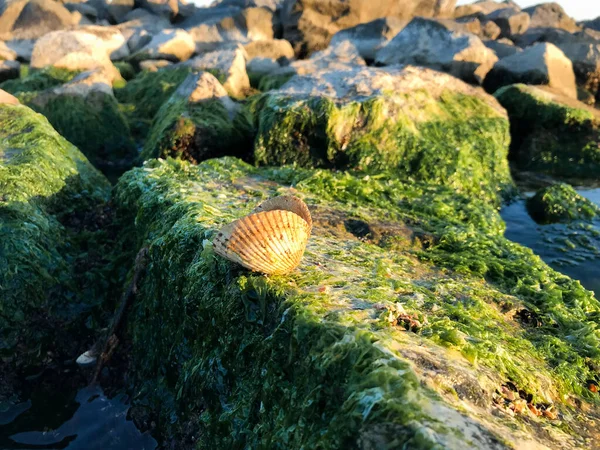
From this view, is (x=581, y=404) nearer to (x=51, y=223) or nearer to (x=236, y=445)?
(x=236, y=445)

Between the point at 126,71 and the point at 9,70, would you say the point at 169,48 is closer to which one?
the point at 126,71

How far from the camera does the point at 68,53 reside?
14.7m

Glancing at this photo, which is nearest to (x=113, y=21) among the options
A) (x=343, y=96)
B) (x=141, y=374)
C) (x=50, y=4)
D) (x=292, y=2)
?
(x=50, y=4)

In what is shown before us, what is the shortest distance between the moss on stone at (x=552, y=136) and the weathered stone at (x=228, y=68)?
21.6ft

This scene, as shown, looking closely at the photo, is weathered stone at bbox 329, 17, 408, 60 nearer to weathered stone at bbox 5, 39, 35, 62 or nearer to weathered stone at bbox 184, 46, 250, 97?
weathered stone at bbox 184, 46, 250, 97

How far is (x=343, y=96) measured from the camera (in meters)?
8.70

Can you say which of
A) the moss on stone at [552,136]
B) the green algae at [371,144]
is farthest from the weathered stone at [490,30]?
the green algae at [371,144]

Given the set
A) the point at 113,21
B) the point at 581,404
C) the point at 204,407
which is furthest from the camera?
the point at 113,21

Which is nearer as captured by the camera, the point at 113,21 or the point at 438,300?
the point at 438,300

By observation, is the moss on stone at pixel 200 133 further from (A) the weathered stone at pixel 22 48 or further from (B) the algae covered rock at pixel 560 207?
(A) the weathered stone at pixel 22 48

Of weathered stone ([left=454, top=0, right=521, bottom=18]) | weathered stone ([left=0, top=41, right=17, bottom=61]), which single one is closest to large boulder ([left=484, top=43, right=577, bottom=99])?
weathered stone ([left=0, top=41, right=17, bottom=61])

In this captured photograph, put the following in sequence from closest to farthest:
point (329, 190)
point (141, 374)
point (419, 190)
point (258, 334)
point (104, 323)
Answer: point (258, 334)
point (141, 374)
point (104, 323)
point (329, 190)
point (419, 190)

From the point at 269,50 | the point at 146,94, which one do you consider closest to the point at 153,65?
the point at 146,94

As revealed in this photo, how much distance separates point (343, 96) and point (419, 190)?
2.65m
